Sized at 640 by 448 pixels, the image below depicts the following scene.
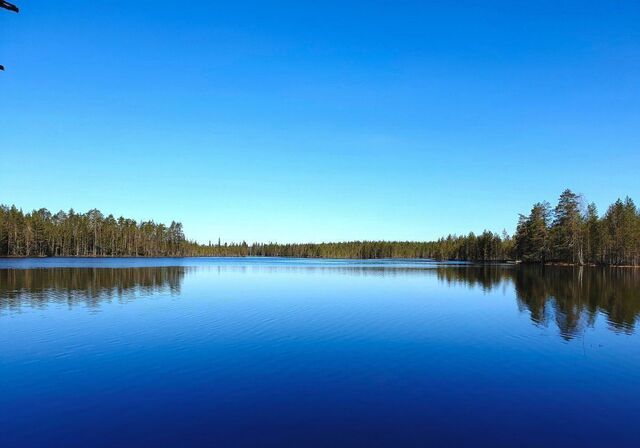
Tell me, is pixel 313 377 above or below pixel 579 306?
Answer: above

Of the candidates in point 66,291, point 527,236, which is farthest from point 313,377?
point 527,236

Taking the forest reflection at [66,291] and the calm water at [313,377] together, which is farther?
the forest reflection at [66,291]

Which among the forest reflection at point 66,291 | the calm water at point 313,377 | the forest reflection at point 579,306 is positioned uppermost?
the forest reflection at point 66,291

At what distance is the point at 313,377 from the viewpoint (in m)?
17.9

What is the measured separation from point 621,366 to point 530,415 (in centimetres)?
977

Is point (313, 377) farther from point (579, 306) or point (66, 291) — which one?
point (66, 291)

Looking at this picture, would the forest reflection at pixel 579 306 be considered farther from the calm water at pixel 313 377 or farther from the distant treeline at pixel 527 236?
the distant treeline at pixel 527 236

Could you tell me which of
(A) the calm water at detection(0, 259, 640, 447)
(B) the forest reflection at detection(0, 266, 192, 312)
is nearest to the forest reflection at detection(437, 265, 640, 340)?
(A) the calm water at detection(0, 259, 640, 447)

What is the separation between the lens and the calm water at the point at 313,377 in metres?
12.7

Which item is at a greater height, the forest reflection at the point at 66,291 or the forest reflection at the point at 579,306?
the forest reflection at the point at 66,291

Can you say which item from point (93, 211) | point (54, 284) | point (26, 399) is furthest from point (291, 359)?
point (93, 211)

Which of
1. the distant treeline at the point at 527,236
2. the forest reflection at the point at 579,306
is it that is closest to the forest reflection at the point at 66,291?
the forest reflection at the point at 579,306

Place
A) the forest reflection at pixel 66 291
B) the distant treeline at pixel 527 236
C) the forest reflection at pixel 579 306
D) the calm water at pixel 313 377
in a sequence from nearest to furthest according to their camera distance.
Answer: the calm water at pixel 313 377
the forest reflection at pixel 579 306
the forest reflection at pixel 66 291
the distant treeline at pixel 527 236

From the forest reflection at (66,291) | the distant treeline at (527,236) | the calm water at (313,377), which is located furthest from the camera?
the distant treeline at (527,236)
